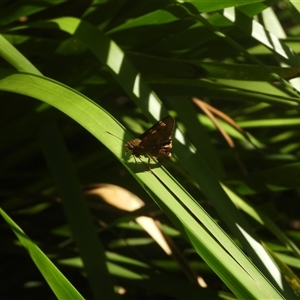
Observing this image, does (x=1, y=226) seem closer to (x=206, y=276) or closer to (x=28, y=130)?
(x=28, y=130)

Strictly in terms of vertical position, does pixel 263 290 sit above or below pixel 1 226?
below

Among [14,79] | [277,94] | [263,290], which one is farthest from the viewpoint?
[277,94]

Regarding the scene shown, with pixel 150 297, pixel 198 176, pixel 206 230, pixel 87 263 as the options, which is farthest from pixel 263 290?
pixel 150 297

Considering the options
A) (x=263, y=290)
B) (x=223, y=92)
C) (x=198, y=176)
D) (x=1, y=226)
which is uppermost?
(x=1, y=226)

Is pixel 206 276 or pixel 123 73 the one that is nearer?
pixel 123 73
